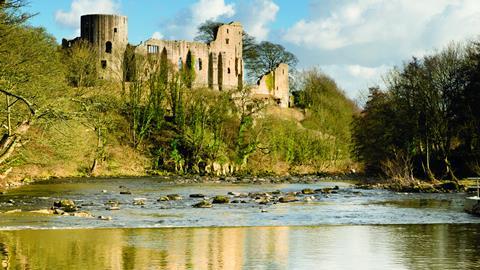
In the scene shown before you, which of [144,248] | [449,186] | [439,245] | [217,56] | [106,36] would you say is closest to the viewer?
[144,248]

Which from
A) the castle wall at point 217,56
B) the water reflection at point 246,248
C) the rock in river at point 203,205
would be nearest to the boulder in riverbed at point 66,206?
the rock in river at point 203,205

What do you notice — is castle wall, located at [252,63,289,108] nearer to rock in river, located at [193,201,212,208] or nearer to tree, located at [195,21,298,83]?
tree, located at [195,21,298,83]

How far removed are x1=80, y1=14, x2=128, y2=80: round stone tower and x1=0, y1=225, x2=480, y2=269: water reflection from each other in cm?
7021

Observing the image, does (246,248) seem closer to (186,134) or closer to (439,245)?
(439,245)

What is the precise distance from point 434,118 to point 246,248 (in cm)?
3693

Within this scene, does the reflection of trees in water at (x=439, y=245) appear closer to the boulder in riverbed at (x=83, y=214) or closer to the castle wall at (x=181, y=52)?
the boulder in riverbed at (x=83, y=214)

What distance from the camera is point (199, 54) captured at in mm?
102125

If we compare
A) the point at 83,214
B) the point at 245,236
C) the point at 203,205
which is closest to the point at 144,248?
the point at 245,236

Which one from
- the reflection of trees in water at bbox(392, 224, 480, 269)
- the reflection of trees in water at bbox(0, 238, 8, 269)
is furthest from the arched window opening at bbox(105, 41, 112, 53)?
the reflection of trees in water at bbox(0, 238, 8, 269)

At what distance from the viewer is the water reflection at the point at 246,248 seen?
16.6m

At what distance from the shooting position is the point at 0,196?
1430 inches

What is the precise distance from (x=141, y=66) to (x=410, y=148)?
36.8m

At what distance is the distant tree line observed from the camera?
5038 centimetres

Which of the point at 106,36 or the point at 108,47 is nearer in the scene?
the point at 106,36
